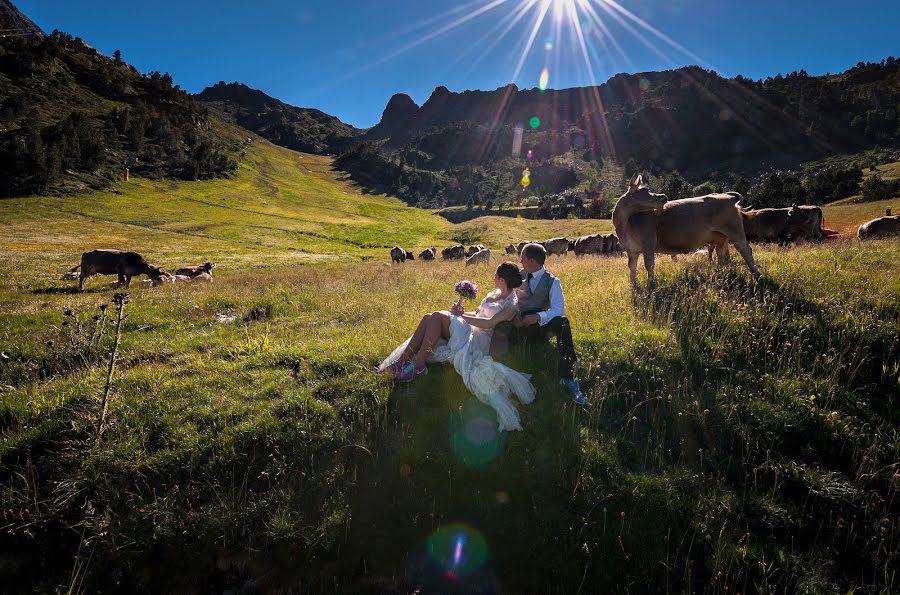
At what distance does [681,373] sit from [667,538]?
307cm

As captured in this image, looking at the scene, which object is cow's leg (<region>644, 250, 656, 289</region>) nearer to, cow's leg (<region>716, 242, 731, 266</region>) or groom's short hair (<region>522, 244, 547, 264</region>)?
cow's leg (<region>716, 242, 731, 266</region>)

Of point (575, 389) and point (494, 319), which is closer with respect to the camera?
point (575, 389)

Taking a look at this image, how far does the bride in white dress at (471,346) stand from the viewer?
6.14 m

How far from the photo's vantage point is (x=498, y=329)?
711cm

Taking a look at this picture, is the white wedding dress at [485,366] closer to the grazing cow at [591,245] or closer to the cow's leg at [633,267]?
the cow's leg at [633,267]

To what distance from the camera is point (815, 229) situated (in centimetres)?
1770

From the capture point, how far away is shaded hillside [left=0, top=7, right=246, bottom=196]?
77375mm

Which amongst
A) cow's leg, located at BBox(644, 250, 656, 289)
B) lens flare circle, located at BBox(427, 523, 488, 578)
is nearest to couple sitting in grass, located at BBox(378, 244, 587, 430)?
lens flare circle, located at BBox(427, 523, 488, 578)

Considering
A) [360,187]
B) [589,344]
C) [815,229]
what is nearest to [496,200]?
[360,187]

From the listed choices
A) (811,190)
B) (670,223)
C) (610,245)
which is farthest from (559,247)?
(811,190)

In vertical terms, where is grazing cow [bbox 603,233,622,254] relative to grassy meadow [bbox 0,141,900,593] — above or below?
above

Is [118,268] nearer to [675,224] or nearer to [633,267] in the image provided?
[633,267]

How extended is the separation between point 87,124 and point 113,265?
11065cm

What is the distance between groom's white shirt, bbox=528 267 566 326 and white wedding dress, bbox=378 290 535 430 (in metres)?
0.49
